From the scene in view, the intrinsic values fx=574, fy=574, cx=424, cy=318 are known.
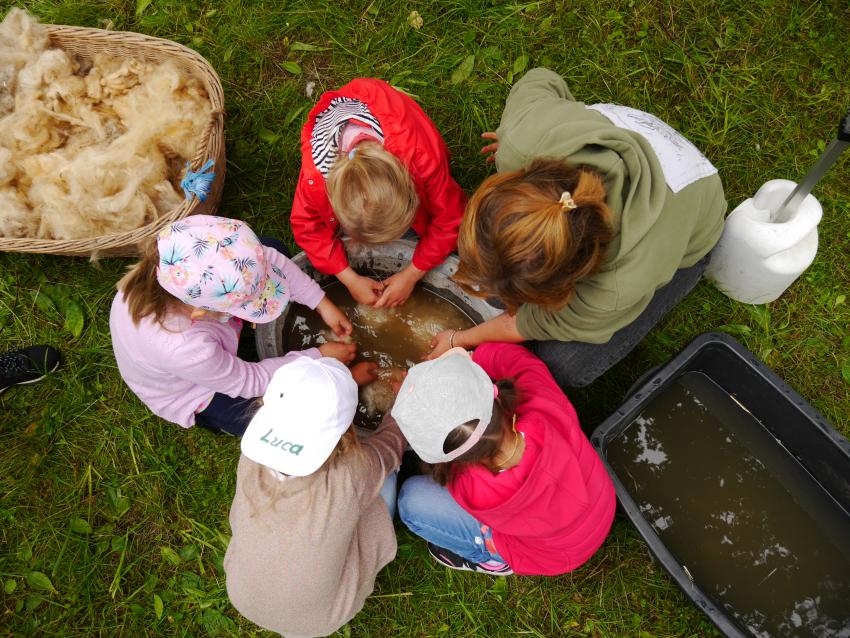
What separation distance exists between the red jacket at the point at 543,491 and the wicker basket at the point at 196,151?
4.70 feet

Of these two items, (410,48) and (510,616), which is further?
(410,48)

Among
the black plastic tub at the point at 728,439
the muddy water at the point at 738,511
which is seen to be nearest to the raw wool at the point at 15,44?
the black plastic tub at the point at 728,439

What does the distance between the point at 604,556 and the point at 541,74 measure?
195 centimetres

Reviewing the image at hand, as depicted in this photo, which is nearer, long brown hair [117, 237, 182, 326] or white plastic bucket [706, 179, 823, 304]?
long brown hair [117, 237, 182, 326]

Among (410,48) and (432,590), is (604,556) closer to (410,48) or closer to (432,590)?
(432,590)

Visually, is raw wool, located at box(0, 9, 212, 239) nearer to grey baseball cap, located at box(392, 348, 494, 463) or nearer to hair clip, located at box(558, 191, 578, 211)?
grey baseball cap, located at box(392, 348, 494, 463)

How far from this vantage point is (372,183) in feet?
6.01

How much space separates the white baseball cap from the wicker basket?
0.90 meters

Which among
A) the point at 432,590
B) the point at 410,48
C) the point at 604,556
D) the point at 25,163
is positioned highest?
the point at 410,48

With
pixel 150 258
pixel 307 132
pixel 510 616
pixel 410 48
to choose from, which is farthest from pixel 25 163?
pixel 510 616

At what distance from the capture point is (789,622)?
2.16 meters

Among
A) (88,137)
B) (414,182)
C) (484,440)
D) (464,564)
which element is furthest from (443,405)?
(88,137)

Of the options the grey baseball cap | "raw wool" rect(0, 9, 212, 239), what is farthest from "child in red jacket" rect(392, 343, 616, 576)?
"raw wool" rect(0, 9, 212, 239)

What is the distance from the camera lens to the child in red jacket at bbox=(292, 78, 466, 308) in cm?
186
